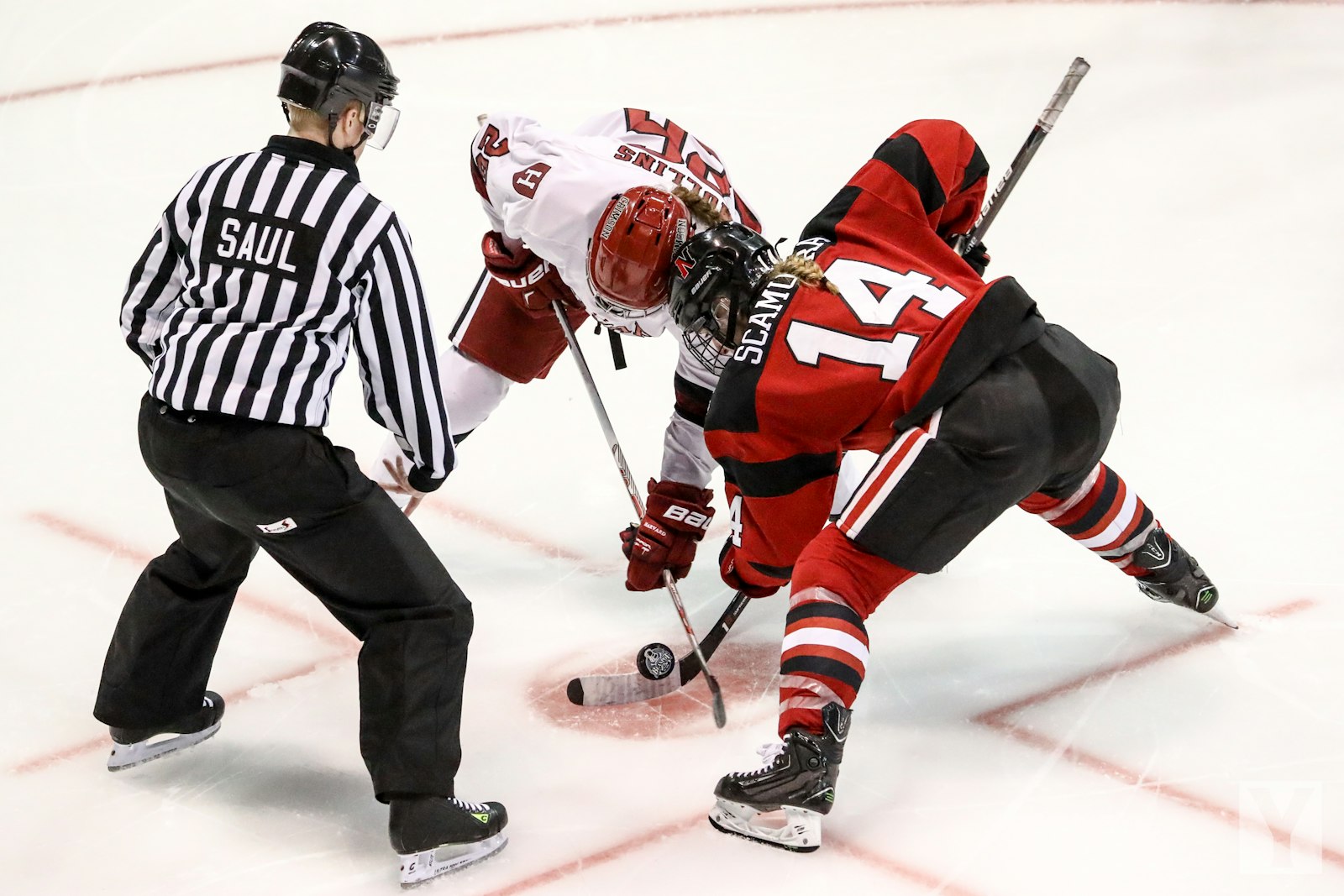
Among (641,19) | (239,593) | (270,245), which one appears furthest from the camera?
(641,19)

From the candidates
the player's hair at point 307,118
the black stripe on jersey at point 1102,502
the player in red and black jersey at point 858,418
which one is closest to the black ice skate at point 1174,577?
the black stripe on jersey at point 1102,502

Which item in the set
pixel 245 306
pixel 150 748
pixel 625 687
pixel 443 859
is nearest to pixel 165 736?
pixel 150 748

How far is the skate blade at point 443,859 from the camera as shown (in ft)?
7.46

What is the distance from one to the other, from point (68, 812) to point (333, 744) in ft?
1.54

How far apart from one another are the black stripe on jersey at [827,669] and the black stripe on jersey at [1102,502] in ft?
2.28

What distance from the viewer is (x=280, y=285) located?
2.13 m

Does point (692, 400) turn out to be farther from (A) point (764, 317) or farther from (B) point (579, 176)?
(A) point (764, 317)

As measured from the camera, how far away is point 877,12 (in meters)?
5.91

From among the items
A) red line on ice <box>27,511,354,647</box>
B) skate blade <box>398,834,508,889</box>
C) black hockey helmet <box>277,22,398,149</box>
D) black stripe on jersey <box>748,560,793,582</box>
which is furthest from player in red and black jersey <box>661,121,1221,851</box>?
red line on ice <box>27,511,354,647</box>

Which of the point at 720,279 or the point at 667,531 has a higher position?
the point at 720,279

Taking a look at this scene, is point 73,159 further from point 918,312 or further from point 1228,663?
point 1228,663

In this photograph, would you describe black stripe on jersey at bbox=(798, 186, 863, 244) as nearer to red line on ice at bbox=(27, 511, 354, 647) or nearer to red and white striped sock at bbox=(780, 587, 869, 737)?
red and white striped sock at bbox=(780, 587, 869, 737)

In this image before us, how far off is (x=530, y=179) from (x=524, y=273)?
0.24 m

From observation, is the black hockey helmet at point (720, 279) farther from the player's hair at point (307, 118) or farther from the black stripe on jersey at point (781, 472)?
the player's hair at point (307, 118)
